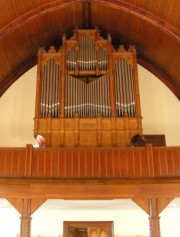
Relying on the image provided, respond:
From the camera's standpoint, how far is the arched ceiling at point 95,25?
10641 millimetres

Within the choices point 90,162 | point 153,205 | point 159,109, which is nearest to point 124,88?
point 159,109

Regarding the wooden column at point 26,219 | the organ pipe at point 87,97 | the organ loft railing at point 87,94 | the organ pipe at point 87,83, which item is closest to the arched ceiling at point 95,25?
the organ loft railing at point 87,94

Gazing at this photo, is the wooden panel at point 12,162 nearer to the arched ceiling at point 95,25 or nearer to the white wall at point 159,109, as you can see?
the arched ceiling at point 95,25

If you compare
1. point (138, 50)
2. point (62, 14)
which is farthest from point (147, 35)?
point (62, 14)

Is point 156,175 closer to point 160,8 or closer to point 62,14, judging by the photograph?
point 160,8

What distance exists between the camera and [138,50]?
12.9 meters

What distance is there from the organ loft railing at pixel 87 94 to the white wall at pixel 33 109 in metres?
1.34

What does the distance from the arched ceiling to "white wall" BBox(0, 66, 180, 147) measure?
0.29 metres

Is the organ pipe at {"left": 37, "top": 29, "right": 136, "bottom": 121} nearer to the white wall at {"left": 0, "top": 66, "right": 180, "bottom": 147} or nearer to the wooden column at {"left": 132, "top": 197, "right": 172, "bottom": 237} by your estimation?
the white wall at {"left": 0, "top": 66, "right": 180, "bottom": 147}

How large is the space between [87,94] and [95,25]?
9.47ft

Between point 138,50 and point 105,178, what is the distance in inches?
225

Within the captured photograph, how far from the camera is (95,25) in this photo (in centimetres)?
1257

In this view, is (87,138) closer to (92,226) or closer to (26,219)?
(92,226)

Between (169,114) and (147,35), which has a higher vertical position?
(147,35)
